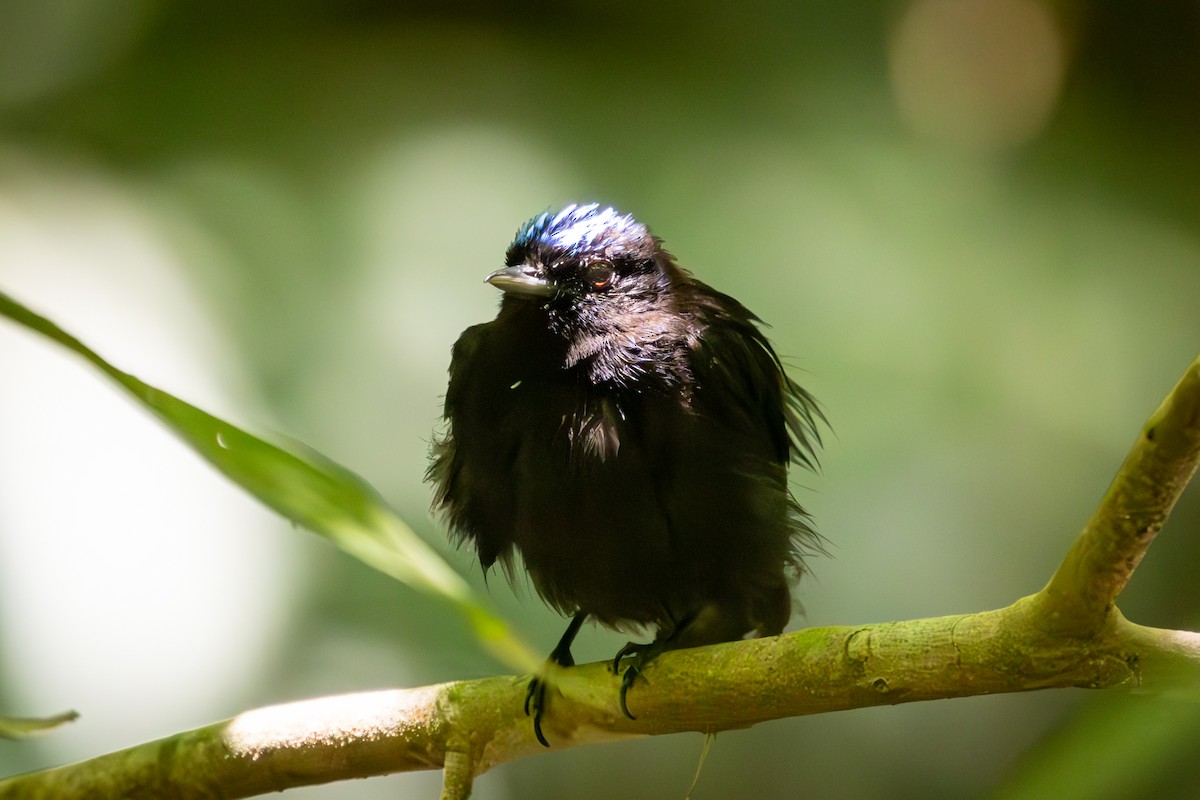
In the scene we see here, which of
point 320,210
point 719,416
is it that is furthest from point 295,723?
point 320,210

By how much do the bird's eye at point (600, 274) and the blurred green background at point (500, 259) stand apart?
1.43m

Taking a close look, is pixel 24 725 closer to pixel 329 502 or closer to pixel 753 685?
pixel 329 502

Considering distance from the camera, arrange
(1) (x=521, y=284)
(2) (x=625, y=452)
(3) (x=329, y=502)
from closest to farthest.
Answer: (3) (x=329, y=502) → (2) (x=625, y=452) → (1) (x=521, y=284)

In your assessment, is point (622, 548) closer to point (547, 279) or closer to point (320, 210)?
point (547, 279)

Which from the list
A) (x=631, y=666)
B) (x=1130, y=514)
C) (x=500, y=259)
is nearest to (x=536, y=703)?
(x=631, y=666)

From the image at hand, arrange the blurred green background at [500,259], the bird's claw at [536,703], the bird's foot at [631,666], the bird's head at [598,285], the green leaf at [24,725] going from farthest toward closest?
1. the blurred green background at [500,259]
2. the bird's head at [598,285]
3. the bird's claw at [536,703]
4. the bird's foot at [631,666]
5. the green leaf at [24,725]

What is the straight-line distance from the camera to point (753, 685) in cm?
197

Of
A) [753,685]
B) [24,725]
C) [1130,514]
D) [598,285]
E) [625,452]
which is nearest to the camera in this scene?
[24,725]

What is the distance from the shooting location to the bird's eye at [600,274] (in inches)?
112

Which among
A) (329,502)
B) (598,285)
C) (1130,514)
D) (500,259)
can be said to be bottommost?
(1130,514)

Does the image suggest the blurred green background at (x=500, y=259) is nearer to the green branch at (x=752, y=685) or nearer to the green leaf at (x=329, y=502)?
the green branch at (x=752, y=685)

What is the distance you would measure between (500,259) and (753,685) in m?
3.29

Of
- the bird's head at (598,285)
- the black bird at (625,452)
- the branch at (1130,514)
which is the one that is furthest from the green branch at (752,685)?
the bird's head at (598,285)

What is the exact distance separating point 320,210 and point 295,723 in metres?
3.32
